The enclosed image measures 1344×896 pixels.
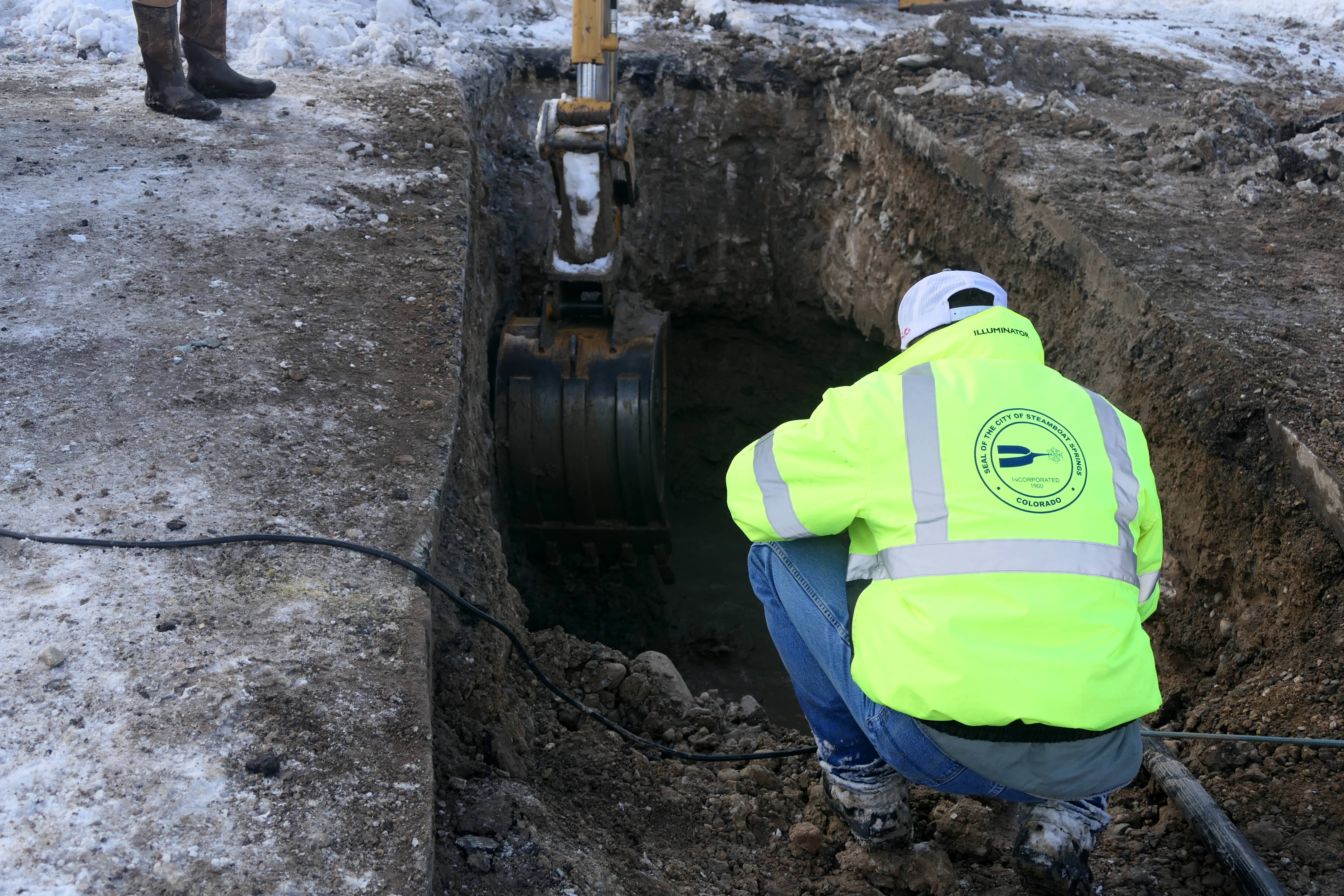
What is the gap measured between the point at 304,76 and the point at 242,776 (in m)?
3.96

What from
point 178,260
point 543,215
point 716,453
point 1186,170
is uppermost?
point 1186,170

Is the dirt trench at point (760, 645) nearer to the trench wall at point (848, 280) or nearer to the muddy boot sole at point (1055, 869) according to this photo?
the trench wall at point (848, 280)

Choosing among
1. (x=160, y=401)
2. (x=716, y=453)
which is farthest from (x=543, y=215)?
(x=160, y=401)

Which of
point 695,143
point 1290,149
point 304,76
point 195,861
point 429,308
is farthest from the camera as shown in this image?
point 695,143

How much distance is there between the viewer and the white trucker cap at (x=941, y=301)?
183cm

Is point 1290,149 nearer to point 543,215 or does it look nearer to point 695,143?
point 695,143

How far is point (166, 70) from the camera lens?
4.05 m

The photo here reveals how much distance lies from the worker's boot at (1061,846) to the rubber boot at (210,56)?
4.11 metres

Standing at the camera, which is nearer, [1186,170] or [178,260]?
[178,260]

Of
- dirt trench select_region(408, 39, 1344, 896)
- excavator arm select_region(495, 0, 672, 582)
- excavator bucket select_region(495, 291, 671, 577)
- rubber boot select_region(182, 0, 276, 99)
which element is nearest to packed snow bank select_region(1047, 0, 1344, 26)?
dirt trench select_region(408, 39, 1344, 896)

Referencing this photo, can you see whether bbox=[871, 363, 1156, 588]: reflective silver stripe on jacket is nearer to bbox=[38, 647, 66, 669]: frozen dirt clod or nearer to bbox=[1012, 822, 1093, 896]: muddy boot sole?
bbox=[1012, 822, 1093, 896]: muddy boot sole

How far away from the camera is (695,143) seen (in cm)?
517

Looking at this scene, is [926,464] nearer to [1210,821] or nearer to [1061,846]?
[1061,846]

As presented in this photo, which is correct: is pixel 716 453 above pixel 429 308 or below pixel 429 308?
below
